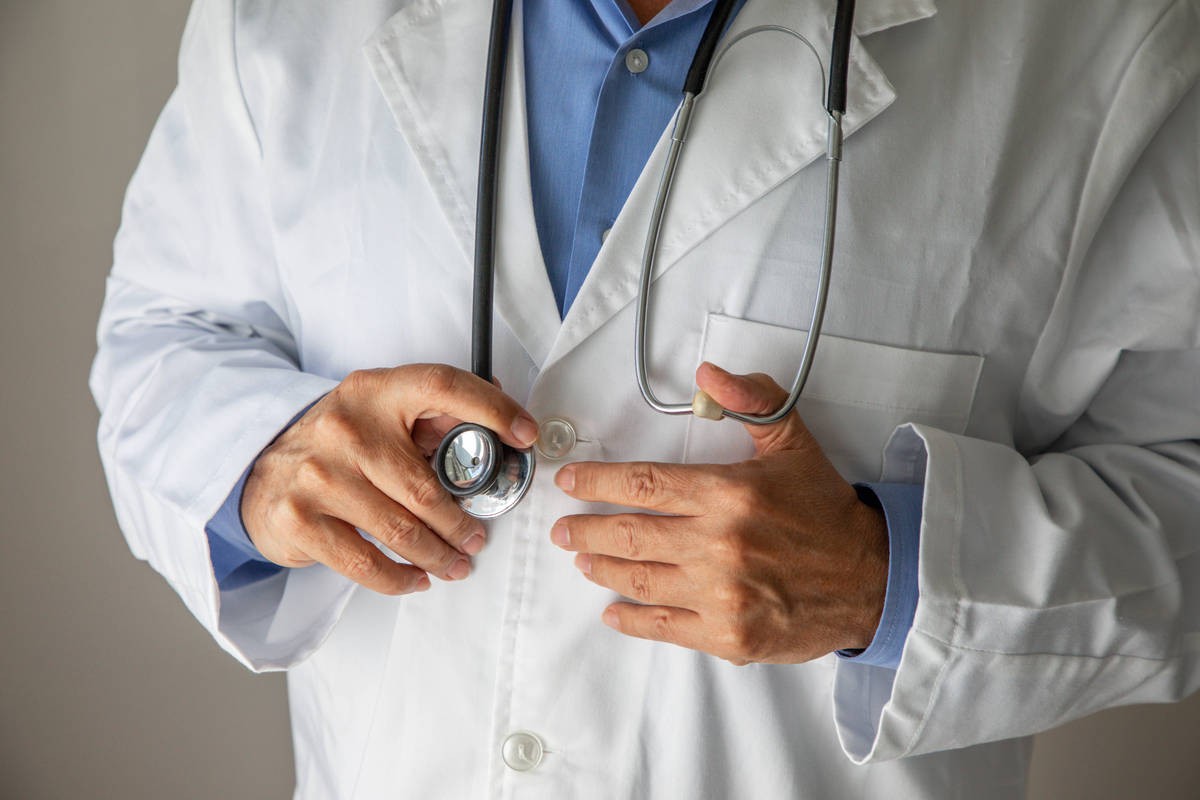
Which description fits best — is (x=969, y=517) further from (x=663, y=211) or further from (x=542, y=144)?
(x=542, y=144)

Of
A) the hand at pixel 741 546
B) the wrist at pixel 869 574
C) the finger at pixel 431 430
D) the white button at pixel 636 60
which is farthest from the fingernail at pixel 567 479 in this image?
the white button at pixel 636 60

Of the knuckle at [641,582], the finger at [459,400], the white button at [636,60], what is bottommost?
the knuckle at [641,582]

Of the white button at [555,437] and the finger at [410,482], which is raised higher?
the white button at [555,437]

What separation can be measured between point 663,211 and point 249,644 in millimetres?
596

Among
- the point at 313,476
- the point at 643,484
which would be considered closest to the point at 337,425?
the point at 313,476

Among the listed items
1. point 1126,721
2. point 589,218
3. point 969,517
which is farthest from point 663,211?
point 1126,721

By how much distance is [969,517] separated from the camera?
0.82 meters

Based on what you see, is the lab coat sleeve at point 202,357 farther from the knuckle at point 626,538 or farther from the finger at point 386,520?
the knuckle at point 626,538

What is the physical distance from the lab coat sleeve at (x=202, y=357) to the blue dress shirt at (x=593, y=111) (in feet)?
0.92

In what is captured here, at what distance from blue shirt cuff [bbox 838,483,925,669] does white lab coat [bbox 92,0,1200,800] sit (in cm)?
3

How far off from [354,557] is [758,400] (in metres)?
0.38

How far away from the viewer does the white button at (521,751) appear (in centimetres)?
87

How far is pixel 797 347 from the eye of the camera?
0.85 m

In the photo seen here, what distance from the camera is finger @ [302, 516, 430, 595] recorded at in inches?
32.4
